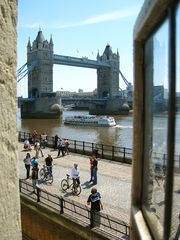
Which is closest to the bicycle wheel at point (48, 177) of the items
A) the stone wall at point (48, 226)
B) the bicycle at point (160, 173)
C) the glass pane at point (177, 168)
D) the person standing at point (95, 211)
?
the stone wall at point (48, 226)

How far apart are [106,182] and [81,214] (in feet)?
14.2

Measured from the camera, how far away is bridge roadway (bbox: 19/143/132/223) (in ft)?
35.1

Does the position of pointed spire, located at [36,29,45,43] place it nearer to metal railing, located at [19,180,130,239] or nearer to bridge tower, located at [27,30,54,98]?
bridge tower, located at [27,30,54,98]

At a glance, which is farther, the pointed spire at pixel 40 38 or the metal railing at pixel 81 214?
the pointed spire at pixel 40 38

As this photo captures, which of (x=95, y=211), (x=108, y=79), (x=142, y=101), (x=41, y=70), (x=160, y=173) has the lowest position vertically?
(x=95, y=211)

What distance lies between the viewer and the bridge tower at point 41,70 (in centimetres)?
10225

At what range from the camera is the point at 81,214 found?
9.51 m

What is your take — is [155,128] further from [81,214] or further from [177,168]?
[81,214]

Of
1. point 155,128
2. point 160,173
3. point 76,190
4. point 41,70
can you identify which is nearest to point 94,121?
point 41,70

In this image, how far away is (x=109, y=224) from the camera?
28.6 feet

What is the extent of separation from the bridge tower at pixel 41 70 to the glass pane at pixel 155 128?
9873cm

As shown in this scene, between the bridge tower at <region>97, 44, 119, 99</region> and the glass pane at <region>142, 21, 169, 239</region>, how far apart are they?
389 ft

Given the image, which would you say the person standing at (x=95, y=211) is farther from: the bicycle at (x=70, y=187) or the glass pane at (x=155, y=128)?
the glass pane at (x=155, y=128)

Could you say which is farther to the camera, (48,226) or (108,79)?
(108,79)
